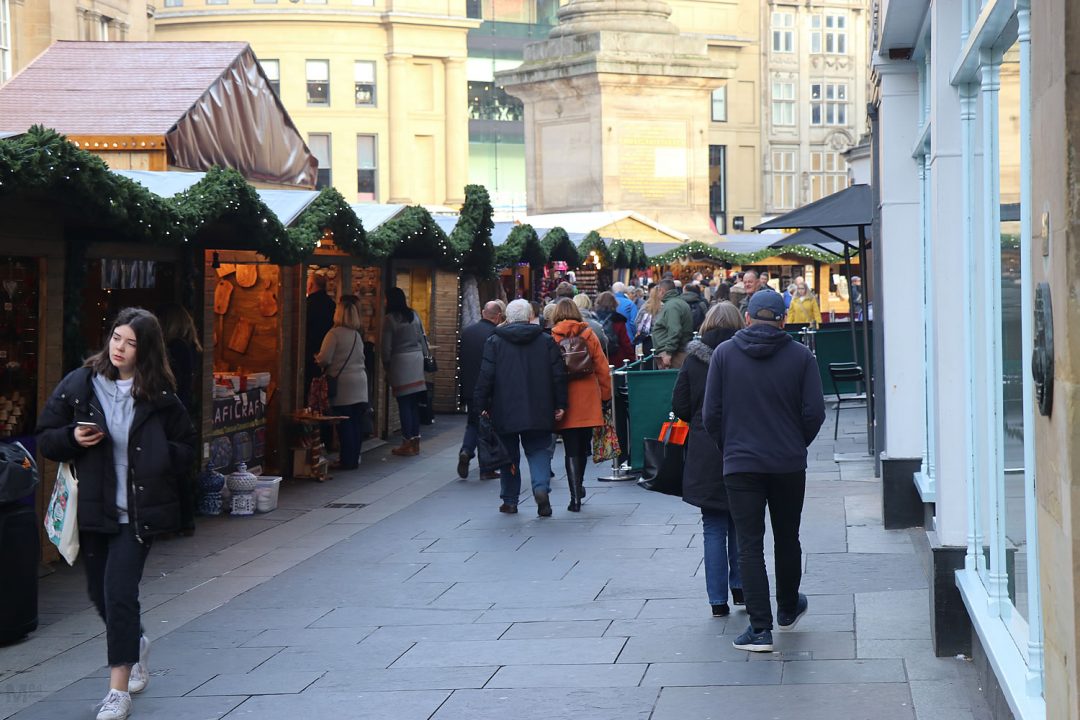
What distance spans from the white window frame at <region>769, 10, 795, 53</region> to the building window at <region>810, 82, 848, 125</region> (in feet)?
6.91

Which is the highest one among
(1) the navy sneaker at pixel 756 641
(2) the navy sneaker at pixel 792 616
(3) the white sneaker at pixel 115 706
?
(2) the navy sneaker at pixel 792 616

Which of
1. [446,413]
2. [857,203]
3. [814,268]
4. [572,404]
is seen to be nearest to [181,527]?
[572,404]

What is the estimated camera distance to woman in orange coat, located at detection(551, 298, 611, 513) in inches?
499

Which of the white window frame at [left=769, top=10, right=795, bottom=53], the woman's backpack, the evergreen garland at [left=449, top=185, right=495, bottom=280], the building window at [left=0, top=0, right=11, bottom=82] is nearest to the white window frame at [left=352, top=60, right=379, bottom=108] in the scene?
the white window frame at [left=769, top=10, right=795, bottom=53]

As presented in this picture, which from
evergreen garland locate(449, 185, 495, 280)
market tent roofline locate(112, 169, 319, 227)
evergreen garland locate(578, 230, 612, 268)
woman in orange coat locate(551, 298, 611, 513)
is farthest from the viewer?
evergreen garland locate(578, 230, 612, 268)

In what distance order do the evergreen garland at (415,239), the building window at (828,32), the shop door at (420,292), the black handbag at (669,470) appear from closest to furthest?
the black handbag at (669,470), the evergreen garland at (415,239), the shop door at (420,292), the building window at (828,32)

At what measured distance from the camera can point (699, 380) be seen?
27.7ft

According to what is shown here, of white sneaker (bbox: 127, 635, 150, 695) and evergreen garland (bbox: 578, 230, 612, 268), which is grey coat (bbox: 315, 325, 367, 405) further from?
evergreen garland (bbox: 578, 230, 612, 268)

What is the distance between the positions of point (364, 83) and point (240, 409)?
5244 centimetres

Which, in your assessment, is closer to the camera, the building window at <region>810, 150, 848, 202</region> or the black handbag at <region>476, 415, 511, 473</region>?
the black handbag at <region>476, 415, 511, 473</region>

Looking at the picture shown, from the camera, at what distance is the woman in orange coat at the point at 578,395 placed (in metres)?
12.7

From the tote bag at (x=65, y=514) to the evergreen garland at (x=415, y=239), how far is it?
28.7ft

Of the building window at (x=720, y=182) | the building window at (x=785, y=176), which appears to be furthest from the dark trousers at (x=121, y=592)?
the building window at (x=785, y=176)

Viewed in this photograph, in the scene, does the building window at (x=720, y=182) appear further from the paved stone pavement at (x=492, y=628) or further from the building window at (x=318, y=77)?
the paved stone pavement at (x=492, y=628)
